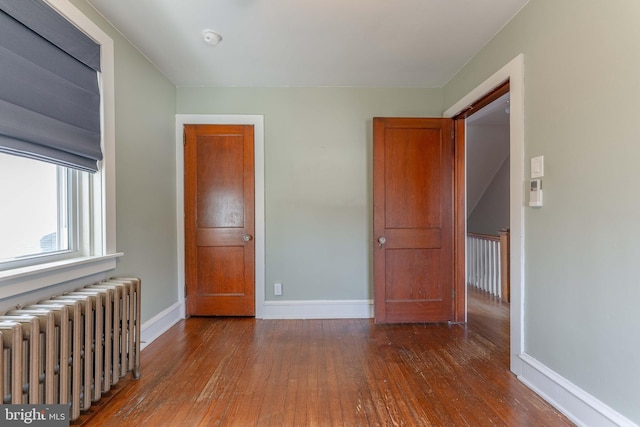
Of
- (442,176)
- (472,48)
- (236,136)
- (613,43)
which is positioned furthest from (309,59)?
(613,43)

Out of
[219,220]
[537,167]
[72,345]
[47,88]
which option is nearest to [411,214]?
[537,167]

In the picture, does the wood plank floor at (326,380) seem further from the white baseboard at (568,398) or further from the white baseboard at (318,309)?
the white baseboard at (318,309)

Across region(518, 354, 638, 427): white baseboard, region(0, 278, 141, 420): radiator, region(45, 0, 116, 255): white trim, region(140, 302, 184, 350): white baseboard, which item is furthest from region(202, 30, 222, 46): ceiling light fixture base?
region(518, 354, 638, 427): white baseboard

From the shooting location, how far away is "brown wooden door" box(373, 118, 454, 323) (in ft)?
9.93

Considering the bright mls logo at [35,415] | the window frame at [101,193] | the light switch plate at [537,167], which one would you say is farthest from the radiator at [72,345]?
the light switch plate at [537,167]

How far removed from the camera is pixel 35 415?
1.37 metres

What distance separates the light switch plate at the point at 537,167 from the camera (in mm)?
1851

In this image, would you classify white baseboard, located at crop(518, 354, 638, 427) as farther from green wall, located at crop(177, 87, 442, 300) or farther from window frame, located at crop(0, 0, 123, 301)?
window frame, located at crop(0, 0, 123, 301)

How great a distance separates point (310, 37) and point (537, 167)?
1.78 metres

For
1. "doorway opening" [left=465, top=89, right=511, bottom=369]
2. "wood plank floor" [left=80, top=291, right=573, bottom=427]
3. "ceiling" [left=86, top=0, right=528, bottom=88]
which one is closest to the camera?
"wood plank floor" [left=80, top=291, right=573, bottom=427]

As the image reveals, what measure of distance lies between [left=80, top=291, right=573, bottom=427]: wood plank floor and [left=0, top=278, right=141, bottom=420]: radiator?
0.19 m

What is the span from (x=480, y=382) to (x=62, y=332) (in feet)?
7.82

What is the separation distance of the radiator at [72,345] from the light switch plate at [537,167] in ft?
8.53

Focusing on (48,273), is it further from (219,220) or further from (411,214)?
(411,214)
